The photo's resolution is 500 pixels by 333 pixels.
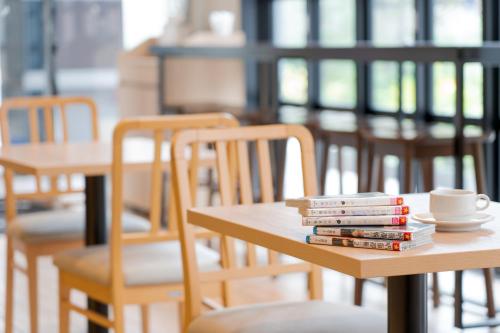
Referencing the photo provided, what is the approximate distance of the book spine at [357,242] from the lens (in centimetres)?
175

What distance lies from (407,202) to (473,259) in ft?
1.64

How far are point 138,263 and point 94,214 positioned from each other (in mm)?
511

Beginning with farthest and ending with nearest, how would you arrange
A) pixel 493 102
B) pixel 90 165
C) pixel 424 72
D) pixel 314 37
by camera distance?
pixel 314 37 → pixel 424 72 → pixel 493 102 → pixel 90 165

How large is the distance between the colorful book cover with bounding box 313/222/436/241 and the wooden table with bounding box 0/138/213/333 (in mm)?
1394

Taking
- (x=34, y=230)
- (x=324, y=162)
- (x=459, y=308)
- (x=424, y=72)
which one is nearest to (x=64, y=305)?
(x=34, y=230)

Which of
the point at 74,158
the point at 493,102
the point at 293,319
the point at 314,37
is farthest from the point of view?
the point at 314,37

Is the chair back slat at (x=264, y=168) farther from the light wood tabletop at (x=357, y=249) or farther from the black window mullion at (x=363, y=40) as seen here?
the black window mullion at (x=363, y=40)

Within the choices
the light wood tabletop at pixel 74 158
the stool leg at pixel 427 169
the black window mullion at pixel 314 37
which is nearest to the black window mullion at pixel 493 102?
the stool leg at pixel 427 169

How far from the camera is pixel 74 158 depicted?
3.39 meters

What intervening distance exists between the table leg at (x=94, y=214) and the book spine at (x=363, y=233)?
166cm

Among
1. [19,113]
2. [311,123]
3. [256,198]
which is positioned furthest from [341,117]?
[19,113]

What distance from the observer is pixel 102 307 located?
3.34 m

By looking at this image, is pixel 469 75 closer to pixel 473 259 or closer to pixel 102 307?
pixel 102 307

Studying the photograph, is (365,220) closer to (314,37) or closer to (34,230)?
(34,230)
